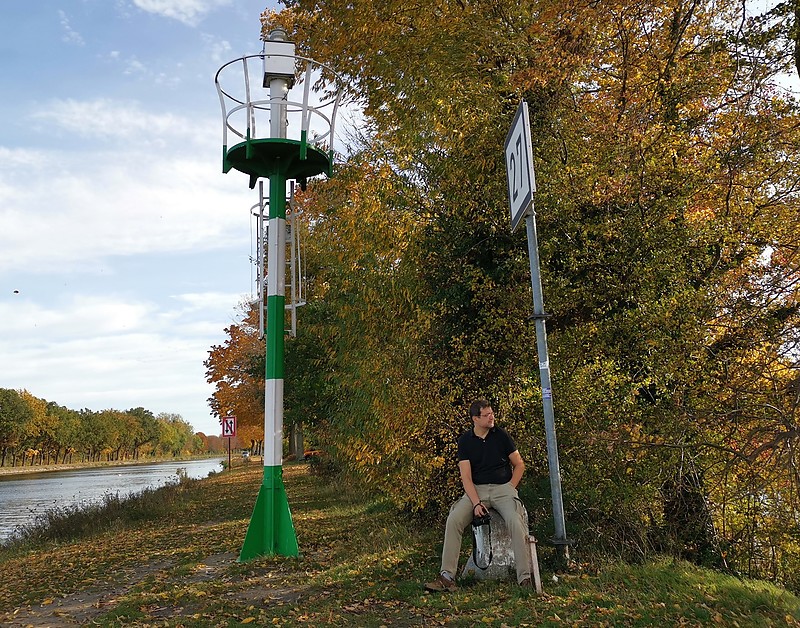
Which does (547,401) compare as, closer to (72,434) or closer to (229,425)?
(229,425)

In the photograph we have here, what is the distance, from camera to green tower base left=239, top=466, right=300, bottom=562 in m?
8.56

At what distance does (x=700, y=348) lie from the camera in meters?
6.91

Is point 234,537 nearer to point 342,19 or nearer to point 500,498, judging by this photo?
point 500,498

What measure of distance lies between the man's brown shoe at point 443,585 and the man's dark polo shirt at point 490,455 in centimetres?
91

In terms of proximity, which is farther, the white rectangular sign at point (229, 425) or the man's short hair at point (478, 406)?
the white rectangular sign at point (229, 425)

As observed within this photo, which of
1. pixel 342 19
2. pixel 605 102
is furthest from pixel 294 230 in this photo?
pixel 605 102

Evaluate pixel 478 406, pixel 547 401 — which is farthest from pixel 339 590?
pixel 547 401

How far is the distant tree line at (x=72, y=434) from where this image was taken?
222 feet

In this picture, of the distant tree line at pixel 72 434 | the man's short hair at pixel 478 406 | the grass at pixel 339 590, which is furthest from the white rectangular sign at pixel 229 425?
the distant tree line at pixel 72 434

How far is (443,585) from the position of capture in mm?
6066

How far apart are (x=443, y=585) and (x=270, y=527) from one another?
11.0 feet

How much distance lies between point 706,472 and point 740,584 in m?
1.18

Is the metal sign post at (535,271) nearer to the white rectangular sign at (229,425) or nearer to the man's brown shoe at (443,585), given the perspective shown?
the man's brown shoe at (443,585)

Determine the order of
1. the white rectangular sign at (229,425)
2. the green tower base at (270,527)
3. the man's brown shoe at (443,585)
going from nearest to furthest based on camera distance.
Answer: the man's brown shoe at (443,585) < the green tower base at (270,527) < the white rectangular sign at (229,425)
